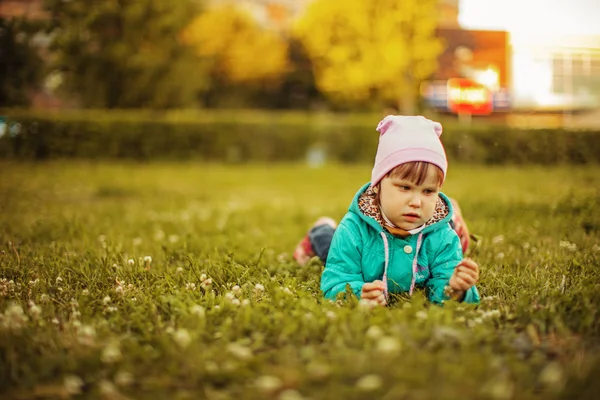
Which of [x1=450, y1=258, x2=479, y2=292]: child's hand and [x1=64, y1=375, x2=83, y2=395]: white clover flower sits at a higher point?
[x1=450, y1=258, x2=479, y2=292]: child's hand

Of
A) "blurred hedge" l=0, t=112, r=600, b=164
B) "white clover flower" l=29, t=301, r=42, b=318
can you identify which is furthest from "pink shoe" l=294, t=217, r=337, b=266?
"blurred hedge" l=0, t=112, r=600, b=164

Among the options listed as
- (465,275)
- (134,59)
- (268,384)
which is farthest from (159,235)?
(134,59)

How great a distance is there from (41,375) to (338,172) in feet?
46.2

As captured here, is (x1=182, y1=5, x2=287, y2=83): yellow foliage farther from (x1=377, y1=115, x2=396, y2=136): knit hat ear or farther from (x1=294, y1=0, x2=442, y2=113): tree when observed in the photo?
(x1=377, y1=115, x2=396, y2=136): knit hat ear

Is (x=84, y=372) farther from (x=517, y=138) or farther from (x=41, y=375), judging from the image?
(x=517, y=138)

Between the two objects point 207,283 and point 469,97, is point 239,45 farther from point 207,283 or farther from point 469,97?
point 207,283

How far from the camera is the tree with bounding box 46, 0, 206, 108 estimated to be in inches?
914

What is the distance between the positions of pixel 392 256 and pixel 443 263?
0.98ft

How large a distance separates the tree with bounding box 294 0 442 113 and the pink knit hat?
54.1ft

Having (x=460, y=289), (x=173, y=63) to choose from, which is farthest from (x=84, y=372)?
(x=173, y=63)

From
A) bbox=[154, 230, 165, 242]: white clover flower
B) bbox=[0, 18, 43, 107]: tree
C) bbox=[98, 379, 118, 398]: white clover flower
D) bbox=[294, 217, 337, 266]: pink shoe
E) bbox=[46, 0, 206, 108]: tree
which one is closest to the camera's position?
bbox=[98, 379, 118, 398]: white clover flower

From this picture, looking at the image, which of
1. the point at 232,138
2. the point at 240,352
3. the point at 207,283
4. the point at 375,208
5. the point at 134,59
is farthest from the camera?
the point at 134,59

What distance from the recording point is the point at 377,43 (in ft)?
70.2

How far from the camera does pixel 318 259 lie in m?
3.91
